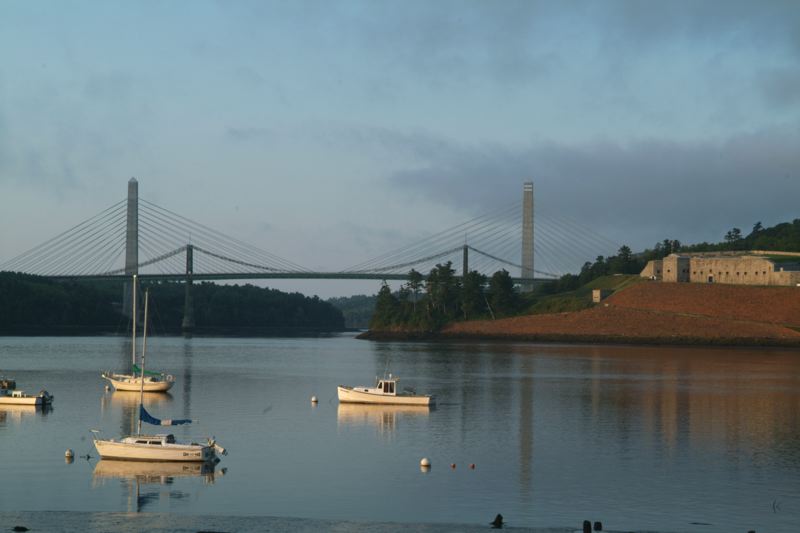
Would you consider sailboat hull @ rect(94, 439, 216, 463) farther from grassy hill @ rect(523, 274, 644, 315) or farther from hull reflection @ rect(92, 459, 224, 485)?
grassy hill @ rect(523, 274, 644, 315)

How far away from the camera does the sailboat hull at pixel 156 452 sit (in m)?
31.3

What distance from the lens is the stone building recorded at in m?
128

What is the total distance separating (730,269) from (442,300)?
3781 cm

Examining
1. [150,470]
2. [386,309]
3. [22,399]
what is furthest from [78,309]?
[150,470]

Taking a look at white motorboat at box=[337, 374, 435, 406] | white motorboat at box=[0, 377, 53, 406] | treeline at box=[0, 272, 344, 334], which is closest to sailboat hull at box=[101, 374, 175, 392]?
white motorboat at box=[0, 377, 53, 406]

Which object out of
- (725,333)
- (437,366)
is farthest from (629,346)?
(437,366)

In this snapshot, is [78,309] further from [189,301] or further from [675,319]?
[675,319]

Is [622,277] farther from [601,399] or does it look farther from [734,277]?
[601,399]

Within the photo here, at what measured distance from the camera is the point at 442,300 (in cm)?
14300

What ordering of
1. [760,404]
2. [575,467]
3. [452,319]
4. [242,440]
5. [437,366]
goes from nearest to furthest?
[575,467], [242,440], [760,404], [437,366], [452,319]

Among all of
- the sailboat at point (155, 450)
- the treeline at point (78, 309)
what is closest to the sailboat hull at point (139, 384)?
the sailboat at point (155, 450)

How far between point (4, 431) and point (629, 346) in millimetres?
87885

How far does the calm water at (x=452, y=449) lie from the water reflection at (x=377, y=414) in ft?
0.47

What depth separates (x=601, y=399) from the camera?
53.2 metres
